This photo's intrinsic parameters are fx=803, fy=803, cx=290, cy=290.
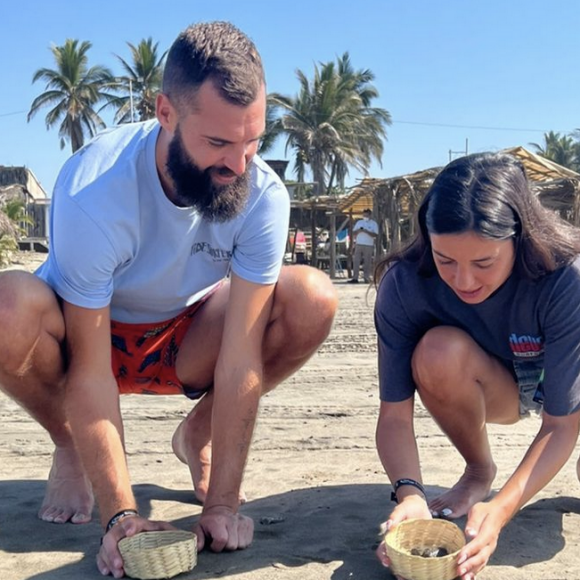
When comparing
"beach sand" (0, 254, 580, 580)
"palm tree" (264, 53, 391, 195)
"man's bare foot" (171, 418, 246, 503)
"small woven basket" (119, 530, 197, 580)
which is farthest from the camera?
"palm tree" (264, 53, 391, 195)

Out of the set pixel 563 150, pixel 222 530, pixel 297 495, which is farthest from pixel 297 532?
pixel 563 150

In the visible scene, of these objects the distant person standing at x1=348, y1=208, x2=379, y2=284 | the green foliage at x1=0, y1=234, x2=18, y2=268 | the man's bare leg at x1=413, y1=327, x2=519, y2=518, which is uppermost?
the man's bare leg at x1=413, y1=327, x2=519, y2=518

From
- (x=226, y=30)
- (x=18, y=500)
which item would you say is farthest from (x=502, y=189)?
(x=18, y=500)

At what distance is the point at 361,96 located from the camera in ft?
141

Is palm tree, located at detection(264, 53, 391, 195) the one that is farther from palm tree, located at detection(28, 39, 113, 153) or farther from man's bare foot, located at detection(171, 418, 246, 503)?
man's bare foot, located at detection(171, 418, 246, 503)

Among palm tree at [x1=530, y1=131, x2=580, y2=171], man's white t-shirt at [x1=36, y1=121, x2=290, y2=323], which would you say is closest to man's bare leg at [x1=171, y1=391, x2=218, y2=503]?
man's white t-shirt at [x1=36, y1=121, x2=290, y2=323]

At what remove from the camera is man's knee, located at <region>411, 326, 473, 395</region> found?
2.48m

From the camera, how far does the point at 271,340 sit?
A: 2.86 metres

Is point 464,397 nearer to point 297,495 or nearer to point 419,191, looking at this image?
point 297,495

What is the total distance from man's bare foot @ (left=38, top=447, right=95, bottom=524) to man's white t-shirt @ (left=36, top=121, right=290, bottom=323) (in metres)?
0.53

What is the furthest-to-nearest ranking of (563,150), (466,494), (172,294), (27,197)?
1. (563,150)
2. (27,197)
3. (172,294)
4. (466,494)

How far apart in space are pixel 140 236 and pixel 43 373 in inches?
21.6

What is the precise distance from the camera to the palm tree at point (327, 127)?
40.2 metres

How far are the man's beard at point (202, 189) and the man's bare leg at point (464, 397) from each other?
751 millimetres
